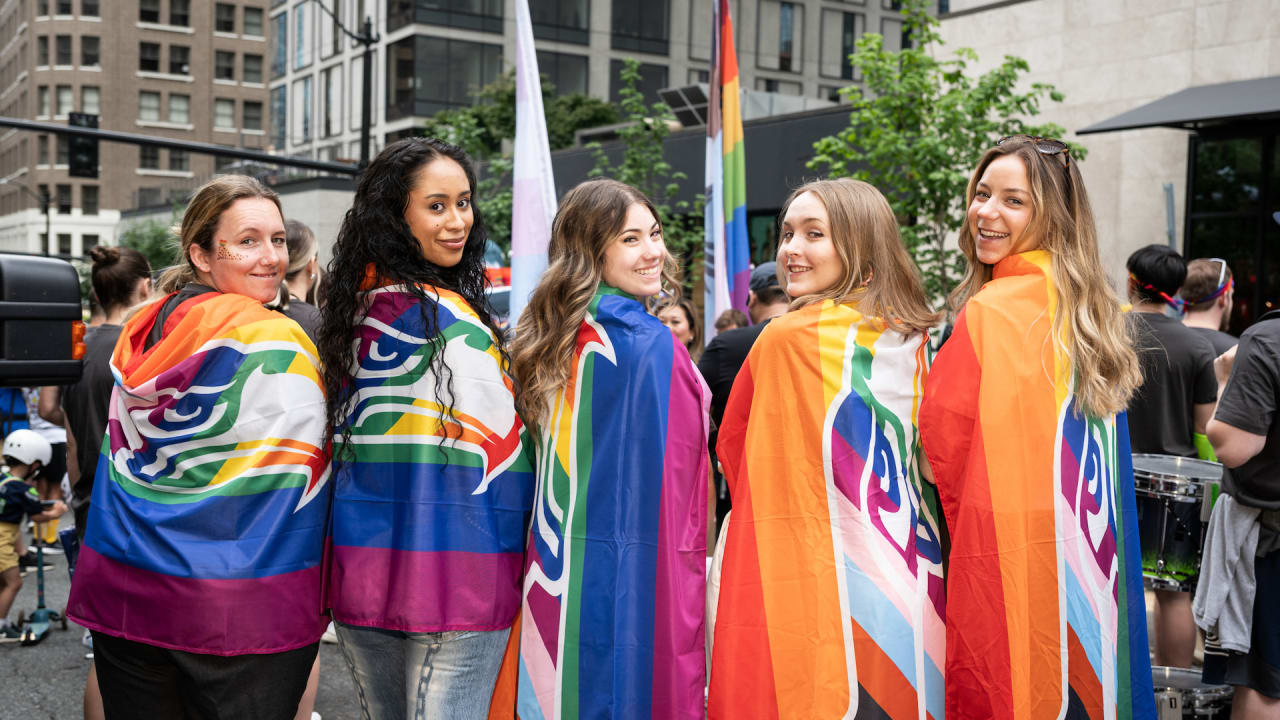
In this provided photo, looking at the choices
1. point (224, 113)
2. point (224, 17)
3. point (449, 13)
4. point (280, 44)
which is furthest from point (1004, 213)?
point (224, 17)

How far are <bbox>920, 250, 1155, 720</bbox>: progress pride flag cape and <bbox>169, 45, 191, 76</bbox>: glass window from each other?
248 ft

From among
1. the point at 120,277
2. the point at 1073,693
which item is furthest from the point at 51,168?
the point at 1073,693

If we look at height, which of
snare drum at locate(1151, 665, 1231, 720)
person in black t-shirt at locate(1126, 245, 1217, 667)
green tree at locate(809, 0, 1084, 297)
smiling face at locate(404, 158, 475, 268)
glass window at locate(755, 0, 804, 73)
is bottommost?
snare drum at locate(1151, 665, 1231, 720)

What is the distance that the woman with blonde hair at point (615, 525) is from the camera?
2.80 m

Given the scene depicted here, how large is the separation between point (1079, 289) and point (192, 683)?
8.31 feet

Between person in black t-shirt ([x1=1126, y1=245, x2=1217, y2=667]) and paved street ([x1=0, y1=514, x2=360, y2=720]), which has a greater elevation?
person in black t-shirt ([x1=1126, y1=245, x2=1217, y2=667])

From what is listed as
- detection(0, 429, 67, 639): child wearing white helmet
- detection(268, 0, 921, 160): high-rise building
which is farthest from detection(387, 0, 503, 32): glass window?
detection(0, 429, 67, 639): child wearing white helmet

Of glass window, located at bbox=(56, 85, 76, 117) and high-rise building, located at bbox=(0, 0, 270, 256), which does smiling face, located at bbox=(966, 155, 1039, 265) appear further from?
glass window, located at bbox=(56, 85, 76, 117)

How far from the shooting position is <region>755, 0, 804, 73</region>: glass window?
40125 millimetres

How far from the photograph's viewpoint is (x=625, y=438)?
9.29ft

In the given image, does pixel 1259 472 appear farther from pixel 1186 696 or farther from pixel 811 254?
pixel 811 254

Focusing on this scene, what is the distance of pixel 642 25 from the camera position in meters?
41.5

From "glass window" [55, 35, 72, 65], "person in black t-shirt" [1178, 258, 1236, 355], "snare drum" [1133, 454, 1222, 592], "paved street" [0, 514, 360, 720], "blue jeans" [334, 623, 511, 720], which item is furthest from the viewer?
"glass window" [55, 35, 72, 65]

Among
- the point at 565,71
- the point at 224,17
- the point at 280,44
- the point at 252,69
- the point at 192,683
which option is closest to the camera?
the point at 192,683
